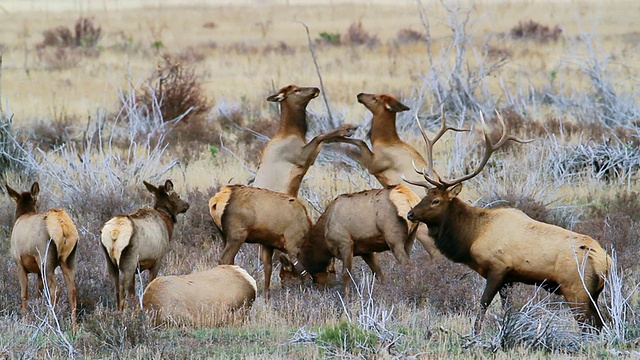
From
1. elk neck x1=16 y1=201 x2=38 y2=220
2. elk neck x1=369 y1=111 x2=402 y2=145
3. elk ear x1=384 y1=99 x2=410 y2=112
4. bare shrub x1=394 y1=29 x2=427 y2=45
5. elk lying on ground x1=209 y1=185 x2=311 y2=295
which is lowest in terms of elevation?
bare shrub x1=394 y1=29 x2=427 y2=45

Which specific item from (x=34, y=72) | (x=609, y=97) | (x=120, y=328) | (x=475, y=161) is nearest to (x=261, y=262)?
(x=120, y=328)

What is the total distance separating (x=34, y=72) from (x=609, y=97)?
57.5 feet

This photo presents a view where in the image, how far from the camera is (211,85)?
2752 centimetres

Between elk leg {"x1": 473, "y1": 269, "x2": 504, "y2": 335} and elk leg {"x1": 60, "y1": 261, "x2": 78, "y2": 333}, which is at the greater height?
elk leg {"x1": 473, "y1": 269, "x2": 504, "y2": 335}

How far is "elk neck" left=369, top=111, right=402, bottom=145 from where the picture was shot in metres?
11.9

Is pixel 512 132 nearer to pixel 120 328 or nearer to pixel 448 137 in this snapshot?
pixel 448 137

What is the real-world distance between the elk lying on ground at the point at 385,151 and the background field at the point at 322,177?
0.93 metres

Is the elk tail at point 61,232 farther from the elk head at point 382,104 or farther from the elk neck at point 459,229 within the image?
the elk head at point 382,104

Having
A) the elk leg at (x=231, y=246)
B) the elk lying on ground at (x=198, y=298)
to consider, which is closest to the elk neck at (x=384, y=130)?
the elk leg at (x=231, y=246)

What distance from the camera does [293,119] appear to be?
12273 millimetres

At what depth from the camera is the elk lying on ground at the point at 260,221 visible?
33.3 ft

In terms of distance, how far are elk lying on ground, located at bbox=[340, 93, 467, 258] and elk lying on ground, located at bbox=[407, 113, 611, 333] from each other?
2599 mm

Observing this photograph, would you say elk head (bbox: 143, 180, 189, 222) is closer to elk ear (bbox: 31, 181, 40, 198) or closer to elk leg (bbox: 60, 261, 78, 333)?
elk ear (bbox: 31, 181, 40, 198)

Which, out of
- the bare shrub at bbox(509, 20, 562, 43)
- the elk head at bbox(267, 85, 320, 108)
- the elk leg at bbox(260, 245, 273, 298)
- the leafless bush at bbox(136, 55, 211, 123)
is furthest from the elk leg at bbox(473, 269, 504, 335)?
the bare shrub at bbox(509, 20, 562, 43)
